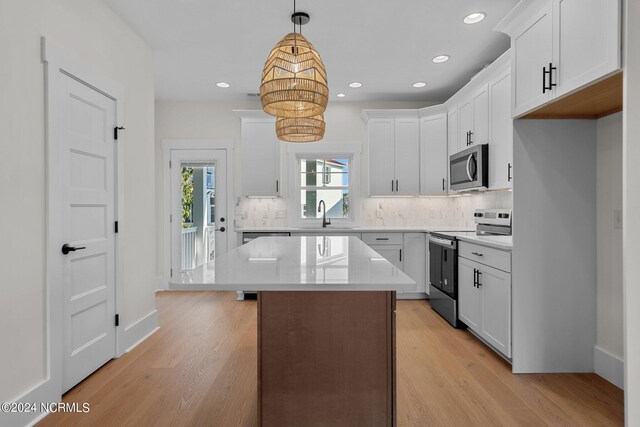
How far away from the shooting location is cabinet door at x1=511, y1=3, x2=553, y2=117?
7.39 ft

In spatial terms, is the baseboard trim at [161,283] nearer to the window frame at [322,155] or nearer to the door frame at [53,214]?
the window frame at [322,155]

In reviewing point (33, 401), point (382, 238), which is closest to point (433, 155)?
point (382, 238)

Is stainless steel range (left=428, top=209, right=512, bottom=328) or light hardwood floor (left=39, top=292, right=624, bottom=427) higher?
stainless steel range (left=428, top=209, right=512, bottom=328)

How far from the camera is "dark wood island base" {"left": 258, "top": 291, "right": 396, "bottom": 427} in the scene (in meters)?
1.61

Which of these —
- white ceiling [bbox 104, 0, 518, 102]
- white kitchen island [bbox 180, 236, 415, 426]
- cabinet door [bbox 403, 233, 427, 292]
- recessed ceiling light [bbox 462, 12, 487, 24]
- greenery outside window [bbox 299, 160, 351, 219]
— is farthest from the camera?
greenery outside window [bbox 299, 160, 351, 219]

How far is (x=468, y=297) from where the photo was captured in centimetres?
332

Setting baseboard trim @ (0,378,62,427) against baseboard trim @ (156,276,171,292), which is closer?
baseboard trim @ (0,378,62,427)

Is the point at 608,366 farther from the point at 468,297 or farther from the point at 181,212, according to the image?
the point at 181,212

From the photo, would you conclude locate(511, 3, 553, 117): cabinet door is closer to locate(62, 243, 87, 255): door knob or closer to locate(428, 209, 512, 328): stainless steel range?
locate(428, 209, 512, 328): stainless steel range

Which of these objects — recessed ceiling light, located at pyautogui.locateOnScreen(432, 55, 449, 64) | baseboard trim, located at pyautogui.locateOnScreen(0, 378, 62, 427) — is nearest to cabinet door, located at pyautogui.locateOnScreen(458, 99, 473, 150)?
recessed ceiling light, located at pyautogui.locateOnScreen(432, 55, 449, 64)

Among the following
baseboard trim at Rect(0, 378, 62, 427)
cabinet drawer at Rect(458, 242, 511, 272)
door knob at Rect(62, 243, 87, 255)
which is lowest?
baseboard trim at Rect(0, 378, 62, 427)

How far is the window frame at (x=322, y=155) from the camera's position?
5215 millimetres

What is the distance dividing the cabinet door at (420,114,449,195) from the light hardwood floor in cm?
208

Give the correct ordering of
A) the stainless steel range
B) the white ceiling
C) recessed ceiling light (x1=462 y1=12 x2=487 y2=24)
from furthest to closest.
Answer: the stainless steel range → recessed ceiling light (x1=462 y1=12 x2=487 y2=24) → the white ceiling
